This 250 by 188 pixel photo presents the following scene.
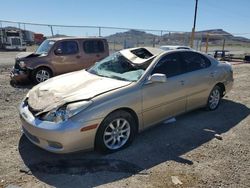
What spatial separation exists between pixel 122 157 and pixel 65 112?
3.59 ft

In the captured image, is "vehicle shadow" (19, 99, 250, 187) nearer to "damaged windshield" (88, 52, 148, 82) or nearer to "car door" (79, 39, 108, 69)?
"damaged windshield" (88, 52, 148, 82)

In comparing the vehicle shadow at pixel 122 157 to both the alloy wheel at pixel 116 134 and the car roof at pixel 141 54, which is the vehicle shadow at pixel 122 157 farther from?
the car roof at pixel 141 54

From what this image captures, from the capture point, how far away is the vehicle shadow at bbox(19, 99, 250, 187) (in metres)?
3.46

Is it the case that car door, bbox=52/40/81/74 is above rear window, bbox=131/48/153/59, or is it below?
below

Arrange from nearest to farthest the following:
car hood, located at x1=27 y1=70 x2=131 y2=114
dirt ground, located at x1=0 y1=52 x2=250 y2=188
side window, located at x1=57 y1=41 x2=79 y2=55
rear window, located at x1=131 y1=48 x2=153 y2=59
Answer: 1. dirt ground, located at x1=0 y1=52 x2=250 y2=188
2. car hood, located at x1=27 y1=70 x2=131 y2=114
3. rear window, located at x1=131 y1=48 x2=153 y2=59
4. side window, located at x1=57 y1=41 x2=79 y2=55

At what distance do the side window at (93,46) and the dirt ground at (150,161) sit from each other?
5076 mm

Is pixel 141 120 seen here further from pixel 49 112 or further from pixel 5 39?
pixel 5 39

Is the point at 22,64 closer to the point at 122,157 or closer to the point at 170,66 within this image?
the point at 170,66

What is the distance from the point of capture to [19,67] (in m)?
8.80

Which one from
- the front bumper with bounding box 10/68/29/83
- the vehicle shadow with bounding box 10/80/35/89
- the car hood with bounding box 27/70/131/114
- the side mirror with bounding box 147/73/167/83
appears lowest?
the vehicle shadow with bounding box 10/80/35/89

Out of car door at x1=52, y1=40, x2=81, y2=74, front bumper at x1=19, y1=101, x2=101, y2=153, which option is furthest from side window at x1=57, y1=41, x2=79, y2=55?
front bumper at x1=19, y1=101, x2=101, y2=153

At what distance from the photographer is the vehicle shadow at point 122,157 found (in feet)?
11.3

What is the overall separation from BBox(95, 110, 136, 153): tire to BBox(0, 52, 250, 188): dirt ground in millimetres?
131

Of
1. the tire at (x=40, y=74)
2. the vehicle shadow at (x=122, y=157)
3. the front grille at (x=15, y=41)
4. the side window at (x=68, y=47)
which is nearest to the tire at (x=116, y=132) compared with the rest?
the vehicle shadow at (x=122, y=157)
